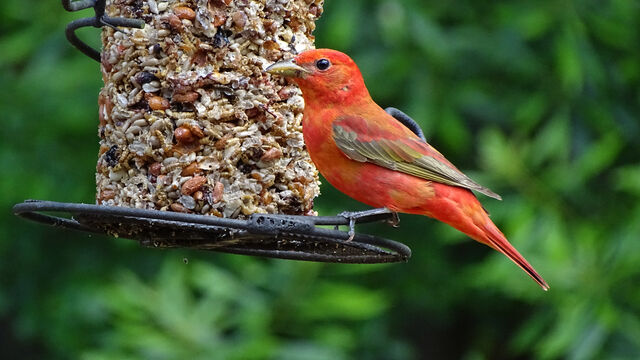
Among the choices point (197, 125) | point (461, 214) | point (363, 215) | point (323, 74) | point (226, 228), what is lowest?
point (461, 214)

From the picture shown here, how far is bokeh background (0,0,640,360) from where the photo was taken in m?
7.72

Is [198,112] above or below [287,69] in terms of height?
below

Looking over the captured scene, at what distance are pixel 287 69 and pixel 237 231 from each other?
0.76m

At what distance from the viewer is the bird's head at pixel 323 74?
13.8 ft

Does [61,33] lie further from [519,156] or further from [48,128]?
[519,156]

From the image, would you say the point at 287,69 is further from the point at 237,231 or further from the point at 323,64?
the point at 237,231

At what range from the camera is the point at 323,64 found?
4324 mm

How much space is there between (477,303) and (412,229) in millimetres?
961

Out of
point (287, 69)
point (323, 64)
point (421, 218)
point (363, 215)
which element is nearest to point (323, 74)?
point (323, 64)

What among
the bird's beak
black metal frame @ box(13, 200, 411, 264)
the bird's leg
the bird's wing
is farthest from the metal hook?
the bird's leg

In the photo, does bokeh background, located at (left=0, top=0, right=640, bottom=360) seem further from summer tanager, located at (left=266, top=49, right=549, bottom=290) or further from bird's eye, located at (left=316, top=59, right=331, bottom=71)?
bird's eye, located at (left=316, top=59, right=331, bottom=71)

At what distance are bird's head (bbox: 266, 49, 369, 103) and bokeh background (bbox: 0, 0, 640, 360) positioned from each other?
3.26 m

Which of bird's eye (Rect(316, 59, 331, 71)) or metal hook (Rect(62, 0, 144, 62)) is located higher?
metal hook (Rect(62, 0, 144, 62))

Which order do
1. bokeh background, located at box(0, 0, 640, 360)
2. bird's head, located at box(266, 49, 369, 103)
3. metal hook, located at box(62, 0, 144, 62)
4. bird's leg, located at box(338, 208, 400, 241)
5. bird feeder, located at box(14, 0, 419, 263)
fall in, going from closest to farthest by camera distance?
bird's leg, located at box(338, 208, 400, 241), metal hook, located at box(62, 0, 144, 62), bird feeder, located at box(14, 0, 419, 263), bird's head, located at box(266, 49, 369, 103), bokeh background, located at box(0, 0, 640, 360)
